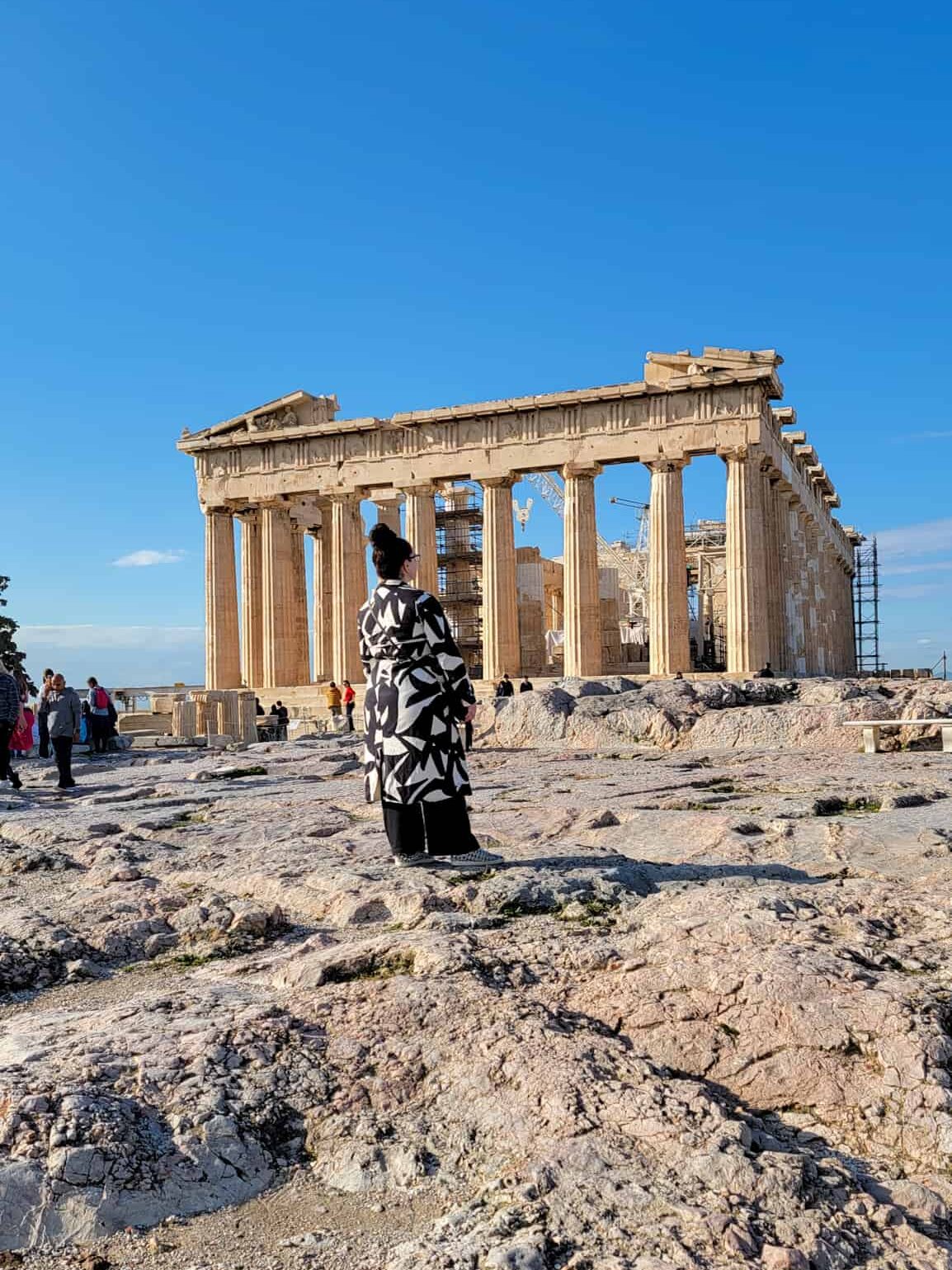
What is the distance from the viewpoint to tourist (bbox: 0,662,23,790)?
14391mm

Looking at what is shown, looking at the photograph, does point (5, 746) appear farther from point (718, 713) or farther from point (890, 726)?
point (890, 726)

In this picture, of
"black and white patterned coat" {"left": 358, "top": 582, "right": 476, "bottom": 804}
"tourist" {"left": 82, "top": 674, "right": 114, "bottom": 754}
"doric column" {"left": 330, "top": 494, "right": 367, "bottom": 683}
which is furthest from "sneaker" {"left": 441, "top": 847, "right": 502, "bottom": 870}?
"doric column" {"left": 330, "top": 494, "right": 367, "bottom": 683}

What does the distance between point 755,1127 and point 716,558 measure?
54.0 metres

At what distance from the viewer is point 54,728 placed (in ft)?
51.1

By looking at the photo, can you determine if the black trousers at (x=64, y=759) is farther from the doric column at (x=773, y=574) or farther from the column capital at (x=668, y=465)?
the doric column at (x=773, y=574)

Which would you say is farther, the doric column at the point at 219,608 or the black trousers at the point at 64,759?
the doric column at the point at 219,608

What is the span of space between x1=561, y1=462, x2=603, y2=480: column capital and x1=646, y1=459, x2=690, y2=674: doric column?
1.71 meters

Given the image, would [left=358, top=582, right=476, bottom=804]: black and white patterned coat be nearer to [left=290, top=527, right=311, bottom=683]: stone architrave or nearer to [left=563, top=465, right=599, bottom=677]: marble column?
[left=563, top=465, right=599, bottom=677]: marble column

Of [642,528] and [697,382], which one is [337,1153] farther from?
[642,528]

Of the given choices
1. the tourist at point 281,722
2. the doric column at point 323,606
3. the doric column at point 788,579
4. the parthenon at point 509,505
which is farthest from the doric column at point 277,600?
the doric column at point 788,579

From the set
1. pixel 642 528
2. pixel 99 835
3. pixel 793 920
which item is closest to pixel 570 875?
pixel 793 920

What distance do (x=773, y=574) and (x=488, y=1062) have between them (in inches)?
1394

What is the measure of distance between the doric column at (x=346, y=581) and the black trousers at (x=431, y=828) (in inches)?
1299

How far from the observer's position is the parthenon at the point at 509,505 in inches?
1346
